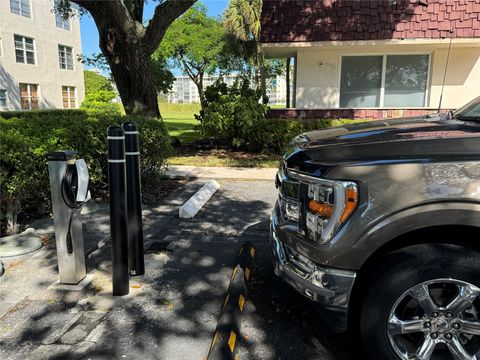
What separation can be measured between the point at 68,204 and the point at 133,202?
55cm

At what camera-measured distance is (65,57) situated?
33.8 meters

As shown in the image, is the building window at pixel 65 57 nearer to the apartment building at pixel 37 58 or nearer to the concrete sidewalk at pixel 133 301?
the apartment building at pixel 37 58

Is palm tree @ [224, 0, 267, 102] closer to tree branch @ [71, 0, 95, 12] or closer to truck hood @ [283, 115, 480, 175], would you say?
tree branch @ [71, 0, 95, 12]

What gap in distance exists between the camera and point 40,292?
142 inches

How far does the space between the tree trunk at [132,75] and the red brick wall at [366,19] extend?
3408 mm

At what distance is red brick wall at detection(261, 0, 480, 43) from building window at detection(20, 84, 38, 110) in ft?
80.3

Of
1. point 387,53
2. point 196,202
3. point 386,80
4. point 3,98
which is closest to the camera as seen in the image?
point 196,202

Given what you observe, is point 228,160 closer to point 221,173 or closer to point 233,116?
point 233,116

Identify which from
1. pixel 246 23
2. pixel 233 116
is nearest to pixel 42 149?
pixel 233 116

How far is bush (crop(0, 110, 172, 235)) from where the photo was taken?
15.4ft

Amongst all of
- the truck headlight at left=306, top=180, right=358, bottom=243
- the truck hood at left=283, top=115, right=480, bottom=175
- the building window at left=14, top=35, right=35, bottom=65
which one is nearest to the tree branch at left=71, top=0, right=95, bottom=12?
the truck hood at left=283, top=115, right=480, bottom=175

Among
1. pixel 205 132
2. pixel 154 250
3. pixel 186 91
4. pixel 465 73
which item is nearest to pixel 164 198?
pixel 154 250

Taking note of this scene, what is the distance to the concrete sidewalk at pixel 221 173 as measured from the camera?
842cm

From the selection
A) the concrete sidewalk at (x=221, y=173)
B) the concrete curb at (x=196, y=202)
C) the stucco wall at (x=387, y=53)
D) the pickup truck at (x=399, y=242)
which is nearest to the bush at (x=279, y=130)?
the stucco wall at (x=387, y=53)
